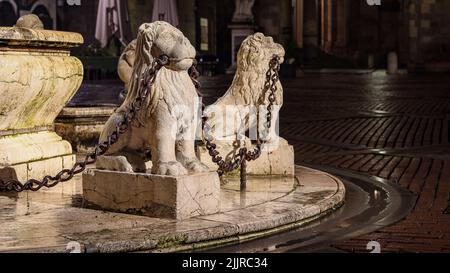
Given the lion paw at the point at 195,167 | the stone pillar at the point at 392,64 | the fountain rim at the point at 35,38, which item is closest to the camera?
the lion paw at the point at 195,167

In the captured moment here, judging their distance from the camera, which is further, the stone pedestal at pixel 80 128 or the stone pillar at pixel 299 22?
the stone pillar at pixel 299 22

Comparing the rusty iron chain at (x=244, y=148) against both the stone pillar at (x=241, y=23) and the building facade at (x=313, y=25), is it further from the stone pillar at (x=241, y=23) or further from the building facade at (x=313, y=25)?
the stone pillar at (x=241, y=23)

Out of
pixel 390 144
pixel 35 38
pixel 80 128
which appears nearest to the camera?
pixel 35 38

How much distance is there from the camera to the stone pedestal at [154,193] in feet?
19.2

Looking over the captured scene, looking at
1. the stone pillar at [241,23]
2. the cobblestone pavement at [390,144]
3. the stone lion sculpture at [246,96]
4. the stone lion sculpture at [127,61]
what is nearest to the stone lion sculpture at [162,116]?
the cobblestone pavement at [390,144]

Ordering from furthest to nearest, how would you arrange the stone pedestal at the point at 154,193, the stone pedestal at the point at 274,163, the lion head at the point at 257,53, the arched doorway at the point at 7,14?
the arched doorway at the point at 7,14, the stone pedestal at the point at 274,163, the lion head at the point at 257,53, the stone pedestal at the point at 154,193

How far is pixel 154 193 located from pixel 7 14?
2941cm

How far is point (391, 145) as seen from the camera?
37.8ft

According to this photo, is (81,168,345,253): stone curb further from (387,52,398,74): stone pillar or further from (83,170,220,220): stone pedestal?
(387,52,398,74): stone pillar

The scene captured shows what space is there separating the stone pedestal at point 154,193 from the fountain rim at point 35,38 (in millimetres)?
1481

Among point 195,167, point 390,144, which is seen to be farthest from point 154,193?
point 390,144

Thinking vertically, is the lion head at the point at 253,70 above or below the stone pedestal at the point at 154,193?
above

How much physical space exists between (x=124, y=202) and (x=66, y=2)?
31.7 m

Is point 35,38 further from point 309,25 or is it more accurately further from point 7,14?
point 309,25
